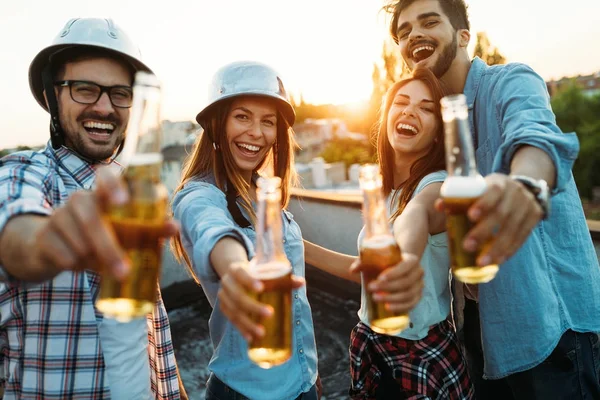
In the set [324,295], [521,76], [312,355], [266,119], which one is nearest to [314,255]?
[312,355]

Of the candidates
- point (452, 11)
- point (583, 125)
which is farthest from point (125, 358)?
point (583, 125)

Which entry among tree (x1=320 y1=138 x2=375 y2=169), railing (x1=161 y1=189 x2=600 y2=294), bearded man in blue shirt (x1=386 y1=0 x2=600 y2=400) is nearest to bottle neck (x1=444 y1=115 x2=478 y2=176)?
bearded man in blue shirt (x1=386 y1=0 x2=600 y2=400)

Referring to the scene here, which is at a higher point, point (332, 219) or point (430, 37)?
point (430, 37)

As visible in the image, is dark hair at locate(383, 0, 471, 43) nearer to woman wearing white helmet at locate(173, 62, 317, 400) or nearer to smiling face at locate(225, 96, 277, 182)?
woman wearing white helmet at locate(173, 62, 317, 400)

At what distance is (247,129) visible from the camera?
2.74 meters

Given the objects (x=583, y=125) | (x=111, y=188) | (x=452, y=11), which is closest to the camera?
(x=111, y=188)

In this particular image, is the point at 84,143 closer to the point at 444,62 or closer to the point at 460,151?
the point at 460,151

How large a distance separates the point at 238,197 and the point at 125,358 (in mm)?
1138

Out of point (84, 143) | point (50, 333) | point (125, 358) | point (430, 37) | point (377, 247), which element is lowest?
point (125, 358)

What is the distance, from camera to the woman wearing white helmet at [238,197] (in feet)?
7.94

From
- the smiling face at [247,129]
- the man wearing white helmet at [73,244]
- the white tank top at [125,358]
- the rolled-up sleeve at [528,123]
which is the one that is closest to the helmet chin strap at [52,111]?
the man wearing white helmet at [73,244]

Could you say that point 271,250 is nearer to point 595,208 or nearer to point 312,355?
point 312,355

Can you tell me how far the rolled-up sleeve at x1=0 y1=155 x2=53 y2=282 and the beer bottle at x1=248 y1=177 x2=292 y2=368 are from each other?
82 cm

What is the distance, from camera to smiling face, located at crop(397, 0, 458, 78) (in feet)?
10.3
